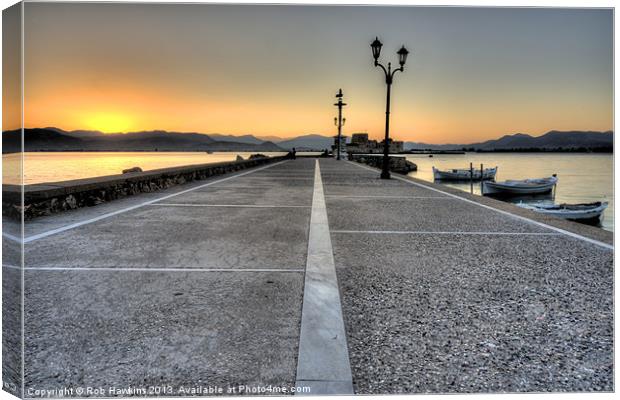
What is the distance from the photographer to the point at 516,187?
3030 centimetres

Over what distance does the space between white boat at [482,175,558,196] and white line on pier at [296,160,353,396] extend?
2865cm

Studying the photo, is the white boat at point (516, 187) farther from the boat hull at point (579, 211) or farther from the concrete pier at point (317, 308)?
the concrete pier at point (317, 308)

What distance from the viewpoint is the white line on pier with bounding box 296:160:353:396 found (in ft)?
6.36

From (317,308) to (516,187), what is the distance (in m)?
31.5

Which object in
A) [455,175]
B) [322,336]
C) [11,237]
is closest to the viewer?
Result: [11,237]

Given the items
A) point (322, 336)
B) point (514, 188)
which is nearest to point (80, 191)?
point (322, 336)

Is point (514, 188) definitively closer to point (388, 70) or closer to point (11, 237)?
point (388, 70)

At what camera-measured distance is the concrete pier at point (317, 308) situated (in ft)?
6.63

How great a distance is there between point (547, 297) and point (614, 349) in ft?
3.22

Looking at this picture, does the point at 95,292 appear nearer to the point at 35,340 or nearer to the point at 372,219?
the point at 35,340

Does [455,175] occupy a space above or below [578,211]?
above

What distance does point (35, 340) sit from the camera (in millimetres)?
2342

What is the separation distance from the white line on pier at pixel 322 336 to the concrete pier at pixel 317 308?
0.01 metres

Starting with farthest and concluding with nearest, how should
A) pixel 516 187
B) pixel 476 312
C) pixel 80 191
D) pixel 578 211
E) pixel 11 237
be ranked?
pixel 516 187, pixel 578 211, pixel 80 191, pixel 476 312, pixel 11 237
